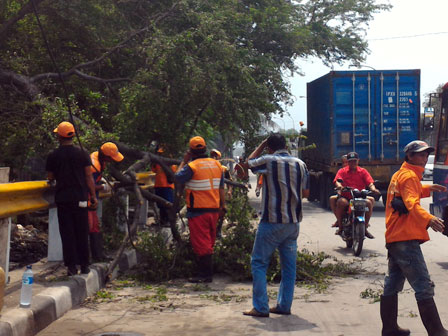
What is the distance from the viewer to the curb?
5.84 m

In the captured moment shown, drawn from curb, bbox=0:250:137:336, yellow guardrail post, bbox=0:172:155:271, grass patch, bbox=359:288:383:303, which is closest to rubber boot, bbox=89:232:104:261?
curb, bbox=0:250:137:336

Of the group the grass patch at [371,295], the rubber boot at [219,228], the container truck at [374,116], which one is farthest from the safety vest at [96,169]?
the container truck at [374,116]

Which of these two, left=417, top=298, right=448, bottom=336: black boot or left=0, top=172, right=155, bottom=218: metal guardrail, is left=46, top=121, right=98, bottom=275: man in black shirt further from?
left=417, top=298, right=448, bottom=336: black boot

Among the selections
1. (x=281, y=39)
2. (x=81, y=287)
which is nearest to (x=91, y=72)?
(x=81, y=287)

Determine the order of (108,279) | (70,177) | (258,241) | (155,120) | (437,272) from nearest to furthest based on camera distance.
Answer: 1. (258,241)
2. (70,177)
3. (108,279)
4. (437,272)
5. (155,120)

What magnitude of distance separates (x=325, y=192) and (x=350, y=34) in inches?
442

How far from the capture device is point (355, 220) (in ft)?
38.9

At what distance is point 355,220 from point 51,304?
6412 millimetres

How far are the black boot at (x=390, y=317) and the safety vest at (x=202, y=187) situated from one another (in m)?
3.36

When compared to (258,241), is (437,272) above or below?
below

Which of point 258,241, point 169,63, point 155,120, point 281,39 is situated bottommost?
point 258,241

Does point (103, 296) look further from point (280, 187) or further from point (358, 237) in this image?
point (358, 237)

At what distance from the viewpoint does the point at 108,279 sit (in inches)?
343

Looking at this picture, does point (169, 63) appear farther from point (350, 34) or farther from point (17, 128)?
point (350, 34)
